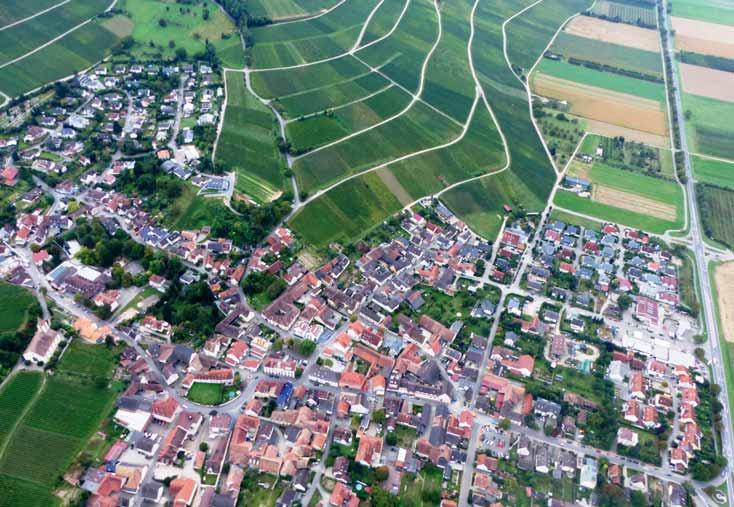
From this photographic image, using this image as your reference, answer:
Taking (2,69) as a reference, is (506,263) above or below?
below

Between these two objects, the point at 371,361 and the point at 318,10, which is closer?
the point at 371,361

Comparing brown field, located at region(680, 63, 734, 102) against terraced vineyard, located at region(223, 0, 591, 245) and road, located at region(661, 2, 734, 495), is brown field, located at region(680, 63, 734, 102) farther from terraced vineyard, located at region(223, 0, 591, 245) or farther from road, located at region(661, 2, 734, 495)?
terraced vineyard, located at region(223, 0, 591, 245)

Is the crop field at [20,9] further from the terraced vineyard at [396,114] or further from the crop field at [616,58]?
the crop field at [616,58]

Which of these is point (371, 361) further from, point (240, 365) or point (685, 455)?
point (685, 455)

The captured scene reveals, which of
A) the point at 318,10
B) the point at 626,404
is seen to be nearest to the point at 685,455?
the point at 626,404

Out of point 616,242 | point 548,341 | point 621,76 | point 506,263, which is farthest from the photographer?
point 621,76

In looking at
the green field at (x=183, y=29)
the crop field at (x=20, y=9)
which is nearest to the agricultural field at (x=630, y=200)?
the green field at (x=183, y=29)

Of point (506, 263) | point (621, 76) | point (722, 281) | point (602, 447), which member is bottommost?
point (602, 447)
